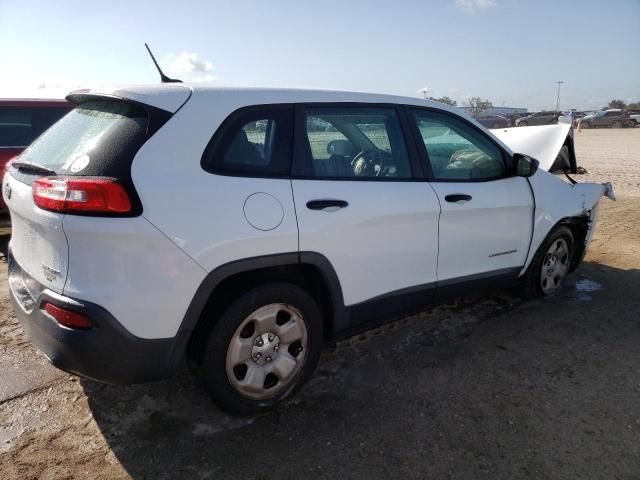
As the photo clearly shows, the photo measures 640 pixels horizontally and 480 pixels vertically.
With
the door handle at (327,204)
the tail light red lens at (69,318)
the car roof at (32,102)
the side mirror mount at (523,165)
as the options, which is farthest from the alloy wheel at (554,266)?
the car roof at (32,102)

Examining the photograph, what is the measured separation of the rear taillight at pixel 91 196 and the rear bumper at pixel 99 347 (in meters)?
0.41

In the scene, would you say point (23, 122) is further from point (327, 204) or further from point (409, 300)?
point (409, 300)

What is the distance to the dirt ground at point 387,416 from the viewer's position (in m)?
2.46

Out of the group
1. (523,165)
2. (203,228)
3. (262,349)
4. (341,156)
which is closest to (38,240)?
(203,228)

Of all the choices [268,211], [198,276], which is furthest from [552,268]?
[198,276]

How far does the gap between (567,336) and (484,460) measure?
1.73 meters

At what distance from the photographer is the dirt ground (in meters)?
2.46

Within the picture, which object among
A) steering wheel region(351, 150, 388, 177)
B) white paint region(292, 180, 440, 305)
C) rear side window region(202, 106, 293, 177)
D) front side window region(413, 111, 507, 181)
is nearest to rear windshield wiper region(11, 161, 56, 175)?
rear side window region(202, 106, 293, 177)

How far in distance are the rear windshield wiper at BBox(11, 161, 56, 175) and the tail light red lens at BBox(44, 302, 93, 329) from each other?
0.65 meters

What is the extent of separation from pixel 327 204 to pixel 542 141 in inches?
129

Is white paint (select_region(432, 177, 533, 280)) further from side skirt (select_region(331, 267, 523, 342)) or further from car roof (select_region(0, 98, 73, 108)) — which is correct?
car roof (select_region(0, 98, 73, 108))

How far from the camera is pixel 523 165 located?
12.4ft

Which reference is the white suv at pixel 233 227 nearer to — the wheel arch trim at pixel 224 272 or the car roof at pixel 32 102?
the wheel arch trim at pixel 224 272

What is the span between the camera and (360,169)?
311 cm
